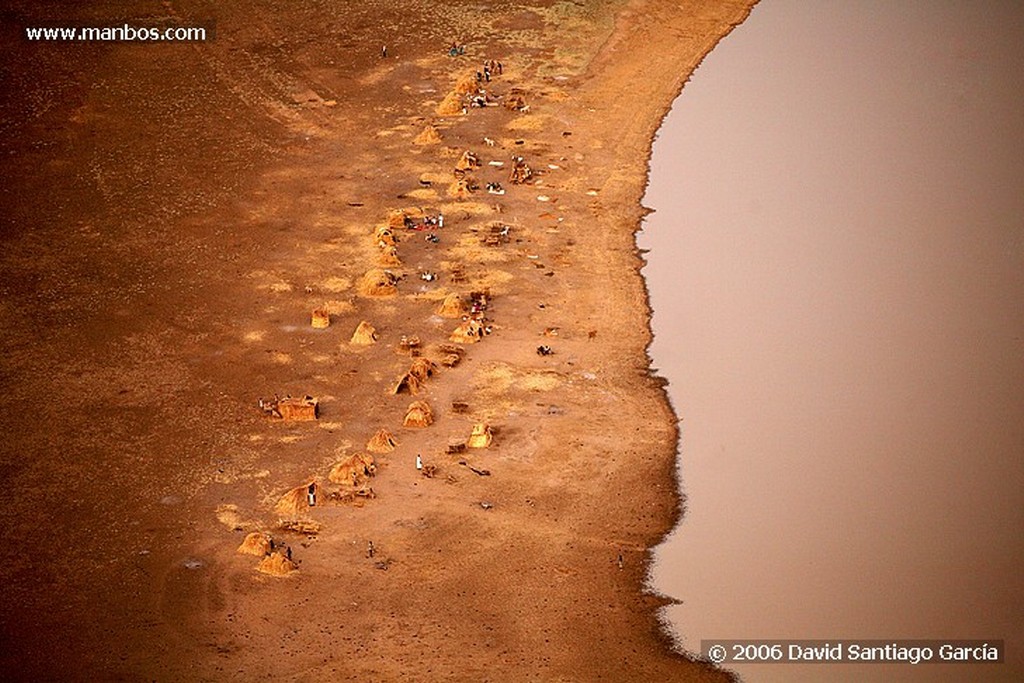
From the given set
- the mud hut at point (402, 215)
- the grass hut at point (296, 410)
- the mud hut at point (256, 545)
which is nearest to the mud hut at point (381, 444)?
the grass hut at point (296, 410)

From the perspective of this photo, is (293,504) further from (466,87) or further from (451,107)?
(466,87)

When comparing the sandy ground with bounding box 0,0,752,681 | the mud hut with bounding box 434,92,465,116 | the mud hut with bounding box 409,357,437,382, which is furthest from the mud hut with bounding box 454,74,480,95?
the mud hut with bounding box 409,357,437,382

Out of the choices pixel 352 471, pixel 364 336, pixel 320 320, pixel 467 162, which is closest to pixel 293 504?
pixel 352 471

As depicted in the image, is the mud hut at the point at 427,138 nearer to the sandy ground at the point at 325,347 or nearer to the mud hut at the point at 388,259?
the sandy ground at the point at 325,347

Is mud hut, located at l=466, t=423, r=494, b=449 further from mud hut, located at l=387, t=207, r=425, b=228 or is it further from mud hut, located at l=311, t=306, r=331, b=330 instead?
mud hut, located at l=387, t=207, r=425, b=228

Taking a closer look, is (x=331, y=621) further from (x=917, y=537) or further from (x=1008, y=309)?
(x=1008, y=309)
